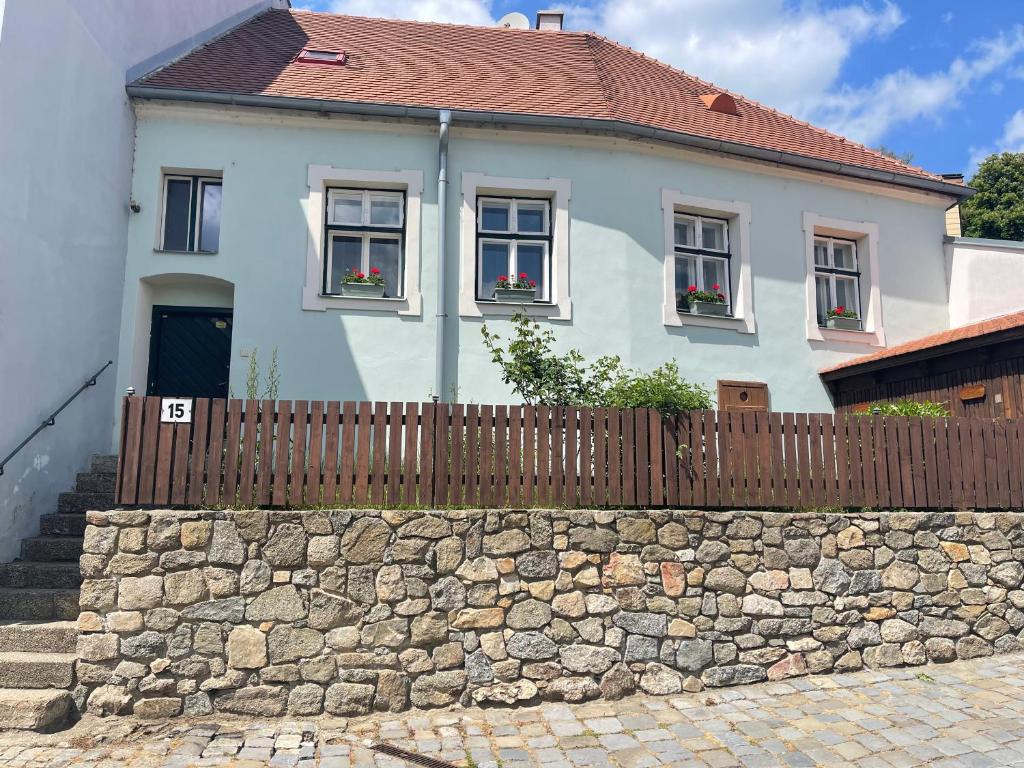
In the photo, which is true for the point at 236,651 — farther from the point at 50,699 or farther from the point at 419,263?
the point at 419,263

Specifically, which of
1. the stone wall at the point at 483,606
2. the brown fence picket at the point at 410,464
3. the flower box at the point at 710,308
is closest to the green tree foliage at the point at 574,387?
the stone wall at the point at 483,606

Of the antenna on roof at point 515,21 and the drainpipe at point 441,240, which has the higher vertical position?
the antenna on roof at point 515,21

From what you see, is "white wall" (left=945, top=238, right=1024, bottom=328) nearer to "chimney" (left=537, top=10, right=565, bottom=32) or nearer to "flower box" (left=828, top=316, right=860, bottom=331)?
"flower box" (left=828, top=316, right=860, bottom=331)

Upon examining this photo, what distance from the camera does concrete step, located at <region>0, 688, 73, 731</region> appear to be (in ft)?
16.4

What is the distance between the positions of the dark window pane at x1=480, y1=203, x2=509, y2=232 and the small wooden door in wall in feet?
11.9

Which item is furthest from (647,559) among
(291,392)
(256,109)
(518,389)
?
(256,109)

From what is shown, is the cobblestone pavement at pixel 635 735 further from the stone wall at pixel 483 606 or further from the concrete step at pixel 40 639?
the concrete step at pixel 40 639

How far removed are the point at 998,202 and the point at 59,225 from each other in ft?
88.5

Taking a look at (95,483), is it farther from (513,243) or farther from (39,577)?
(513,243)

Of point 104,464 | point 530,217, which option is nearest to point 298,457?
point 104,464

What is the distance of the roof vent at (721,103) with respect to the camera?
1215 cm

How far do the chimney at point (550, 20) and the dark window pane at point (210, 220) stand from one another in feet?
24.0

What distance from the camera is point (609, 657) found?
19.3ft

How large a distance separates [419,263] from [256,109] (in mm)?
2823
